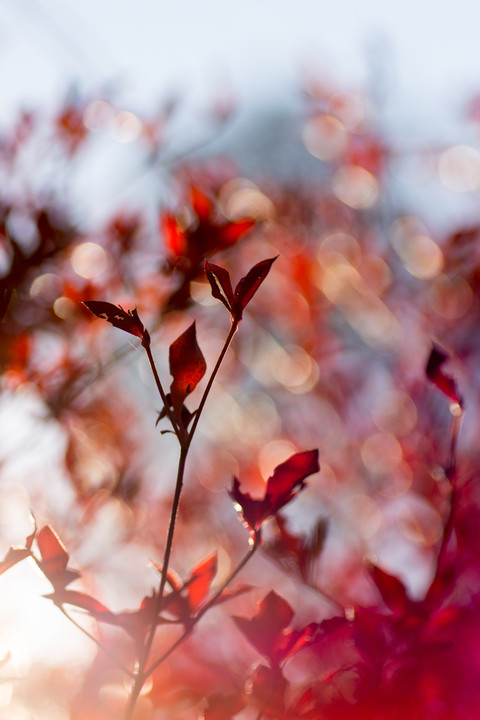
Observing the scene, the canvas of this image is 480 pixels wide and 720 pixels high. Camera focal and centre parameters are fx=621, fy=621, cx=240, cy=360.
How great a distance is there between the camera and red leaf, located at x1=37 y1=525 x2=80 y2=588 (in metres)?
0.85

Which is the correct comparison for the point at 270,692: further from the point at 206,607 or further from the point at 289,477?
the point at 289,477

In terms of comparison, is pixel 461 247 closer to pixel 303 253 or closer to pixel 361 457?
pixel 303 253

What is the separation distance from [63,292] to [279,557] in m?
1.05

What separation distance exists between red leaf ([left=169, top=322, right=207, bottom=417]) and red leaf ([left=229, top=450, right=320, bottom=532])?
17 centimetres

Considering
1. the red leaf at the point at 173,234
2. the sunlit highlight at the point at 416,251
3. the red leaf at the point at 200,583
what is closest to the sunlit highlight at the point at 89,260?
the red leaf at the point at 173,234

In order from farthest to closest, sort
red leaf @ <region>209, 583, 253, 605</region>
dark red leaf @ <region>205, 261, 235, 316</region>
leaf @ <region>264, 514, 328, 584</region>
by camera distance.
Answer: leaf @ <region>264, 514, 328, 584</region>, red leaf @ <region>209, 583, 253, 605</region>, dark red leaf @ <region>205, 261, 235, 316</region>

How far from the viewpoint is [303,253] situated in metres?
4.10

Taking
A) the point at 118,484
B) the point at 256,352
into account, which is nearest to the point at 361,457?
the point at 256,352

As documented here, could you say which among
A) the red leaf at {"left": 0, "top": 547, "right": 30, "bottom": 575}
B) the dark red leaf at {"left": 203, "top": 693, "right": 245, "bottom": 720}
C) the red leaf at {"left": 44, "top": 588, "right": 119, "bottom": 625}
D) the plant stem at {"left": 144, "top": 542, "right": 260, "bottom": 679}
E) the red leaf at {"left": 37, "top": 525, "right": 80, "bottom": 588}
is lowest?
the dark red leaf at {"left": 203, "top": 693, "right": 245, "bottom": 720}

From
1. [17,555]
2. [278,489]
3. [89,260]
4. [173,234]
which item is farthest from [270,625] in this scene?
[89,260]

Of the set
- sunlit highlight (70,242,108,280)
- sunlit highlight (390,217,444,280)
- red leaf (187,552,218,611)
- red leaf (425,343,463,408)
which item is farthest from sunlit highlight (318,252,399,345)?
red leaf (187,552,218,611)

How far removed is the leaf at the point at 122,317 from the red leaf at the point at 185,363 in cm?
4

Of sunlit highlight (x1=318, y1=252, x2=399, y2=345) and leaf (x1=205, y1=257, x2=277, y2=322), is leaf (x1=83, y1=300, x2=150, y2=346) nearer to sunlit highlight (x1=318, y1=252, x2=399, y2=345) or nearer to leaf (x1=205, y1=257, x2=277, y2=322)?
leaf (x1=205, y1=257, x2=277, y2=322)

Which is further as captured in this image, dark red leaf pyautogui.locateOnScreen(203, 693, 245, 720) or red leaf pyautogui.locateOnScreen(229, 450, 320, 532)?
dark red leaf pyautogui.locateOnScreen(203, 693, 245, 720)
